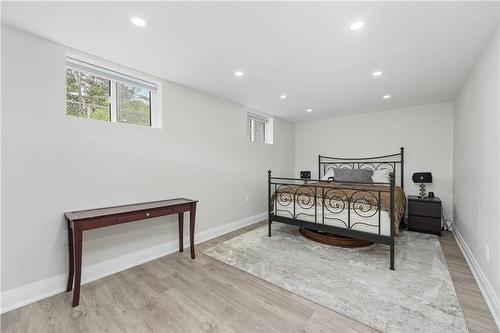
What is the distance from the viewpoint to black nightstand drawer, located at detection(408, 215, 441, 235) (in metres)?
3.64

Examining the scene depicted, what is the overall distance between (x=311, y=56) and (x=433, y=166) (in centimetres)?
356

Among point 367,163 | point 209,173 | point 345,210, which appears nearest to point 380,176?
point 367,163

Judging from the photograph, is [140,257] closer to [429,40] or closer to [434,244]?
[429,40]

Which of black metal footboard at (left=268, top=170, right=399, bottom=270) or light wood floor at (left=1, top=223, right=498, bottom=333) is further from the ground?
black metal footboard at (left=268, top=170, right=399, bottom=270)

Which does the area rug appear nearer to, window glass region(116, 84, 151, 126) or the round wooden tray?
the round wooden tray

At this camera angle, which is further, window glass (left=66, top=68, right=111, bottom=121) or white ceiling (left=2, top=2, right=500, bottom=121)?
window glass (left=66, top=68, right=111, bottom=121)

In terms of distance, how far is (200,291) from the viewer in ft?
6.91

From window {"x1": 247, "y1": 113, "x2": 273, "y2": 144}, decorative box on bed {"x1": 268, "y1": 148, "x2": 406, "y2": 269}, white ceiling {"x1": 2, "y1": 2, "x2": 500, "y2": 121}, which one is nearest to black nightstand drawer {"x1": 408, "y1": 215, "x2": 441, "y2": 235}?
decorative box on bed {"x1": 268, "y1": 148, "x2": 406, "y2": 269}

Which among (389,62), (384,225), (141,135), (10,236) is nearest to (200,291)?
(10,236)

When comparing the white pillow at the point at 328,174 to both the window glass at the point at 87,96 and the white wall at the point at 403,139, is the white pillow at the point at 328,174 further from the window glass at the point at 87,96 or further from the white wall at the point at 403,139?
the window glass at the point at 87,96

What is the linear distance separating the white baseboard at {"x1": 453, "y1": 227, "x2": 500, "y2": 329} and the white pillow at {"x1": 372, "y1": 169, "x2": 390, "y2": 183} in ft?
4.80

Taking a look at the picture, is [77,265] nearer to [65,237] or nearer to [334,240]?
[65,237]

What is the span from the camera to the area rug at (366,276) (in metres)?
1.74

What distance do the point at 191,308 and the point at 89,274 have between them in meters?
1.25
